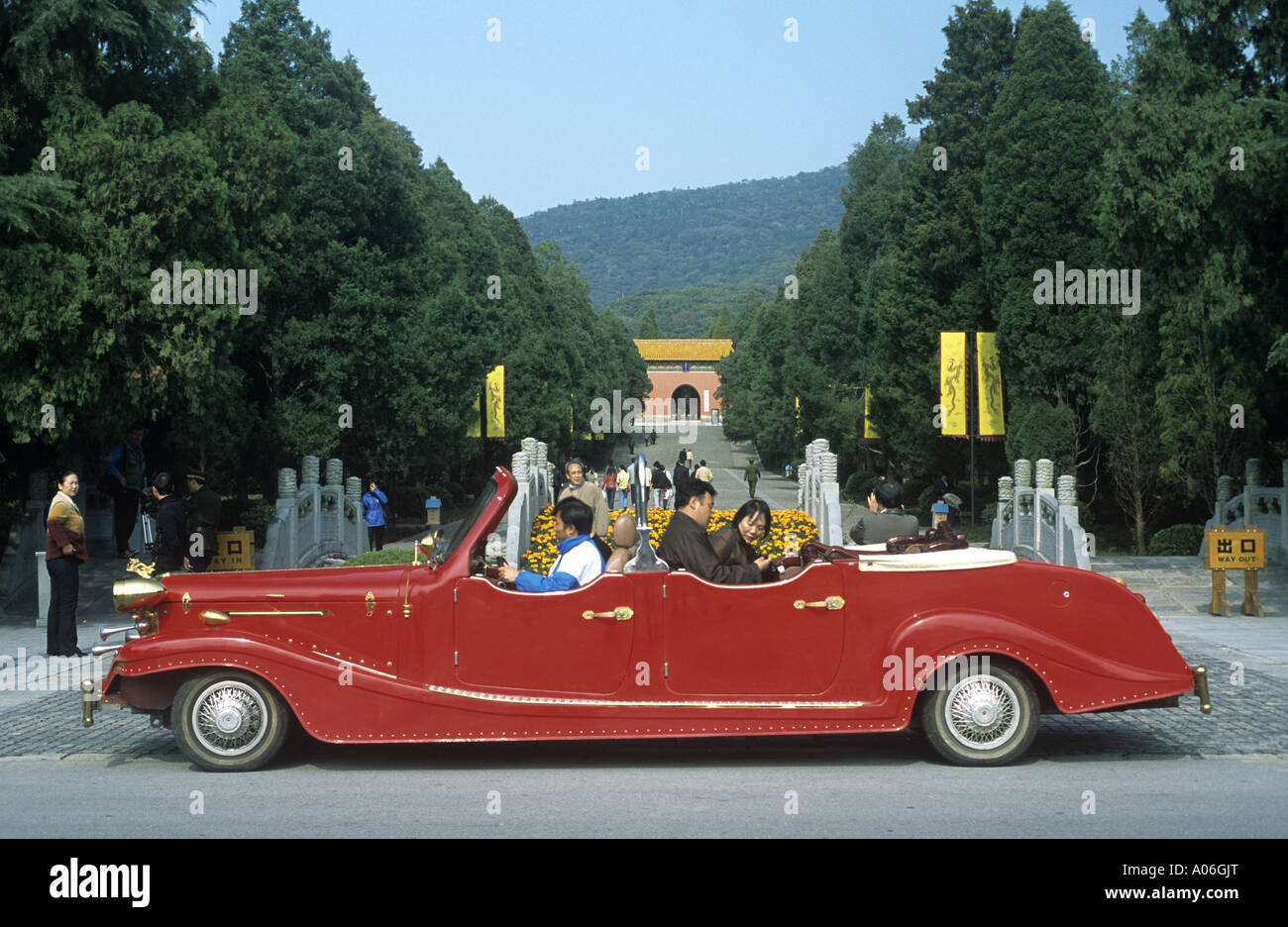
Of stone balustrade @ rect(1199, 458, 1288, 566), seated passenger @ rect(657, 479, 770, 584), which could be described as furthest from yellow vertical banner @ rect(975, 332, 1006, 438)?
seated passenger @ rect(657, 479, 770, 584)

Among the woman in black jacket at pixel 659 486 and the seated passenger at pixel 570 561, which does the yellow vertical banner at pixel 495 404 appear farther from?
the seated passenger at pixel 570 561

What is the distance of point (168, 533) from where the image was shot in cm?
1353

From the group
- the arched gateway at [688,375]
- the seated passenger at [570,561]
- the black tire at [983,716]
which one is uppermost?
the arched gateway at [688,375]

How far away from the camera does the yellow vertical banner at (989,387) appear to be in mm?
34031

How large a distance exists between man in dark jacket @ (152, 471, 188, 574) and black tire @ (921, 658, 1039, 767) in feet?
27.2

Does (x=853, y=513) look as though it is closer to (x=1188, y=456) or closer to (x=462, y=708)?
(x=1188, y=456)

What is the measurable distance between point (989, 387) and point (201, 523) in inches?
943

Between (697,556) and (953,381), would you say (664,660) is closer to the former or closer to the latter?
(697,556)

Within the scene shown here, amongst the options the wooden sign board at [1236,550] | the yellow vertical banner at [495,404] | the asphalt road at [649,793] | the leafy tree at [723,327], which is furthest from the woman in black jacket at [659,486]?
the leafy tree at [723,327]

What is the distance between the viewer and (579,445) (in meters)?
67.6

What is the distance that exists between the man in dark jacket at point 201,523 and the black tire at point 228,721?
6.10 metres

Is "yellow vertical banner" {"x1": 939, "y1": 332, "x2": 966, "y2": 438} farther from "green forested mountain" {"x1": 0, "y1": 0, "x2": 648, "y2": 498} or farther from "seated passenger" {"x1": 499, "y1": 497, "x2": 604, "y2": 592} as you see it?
"seated passenger" {"x1": 499, "y1": 497, "x2": 604, "y2": 592}

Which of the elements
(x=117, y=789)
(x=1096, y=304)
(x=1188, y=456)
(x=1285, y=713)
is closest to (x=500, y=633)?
(x=117, y=789)

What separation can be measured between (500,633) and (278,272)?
25.1m
